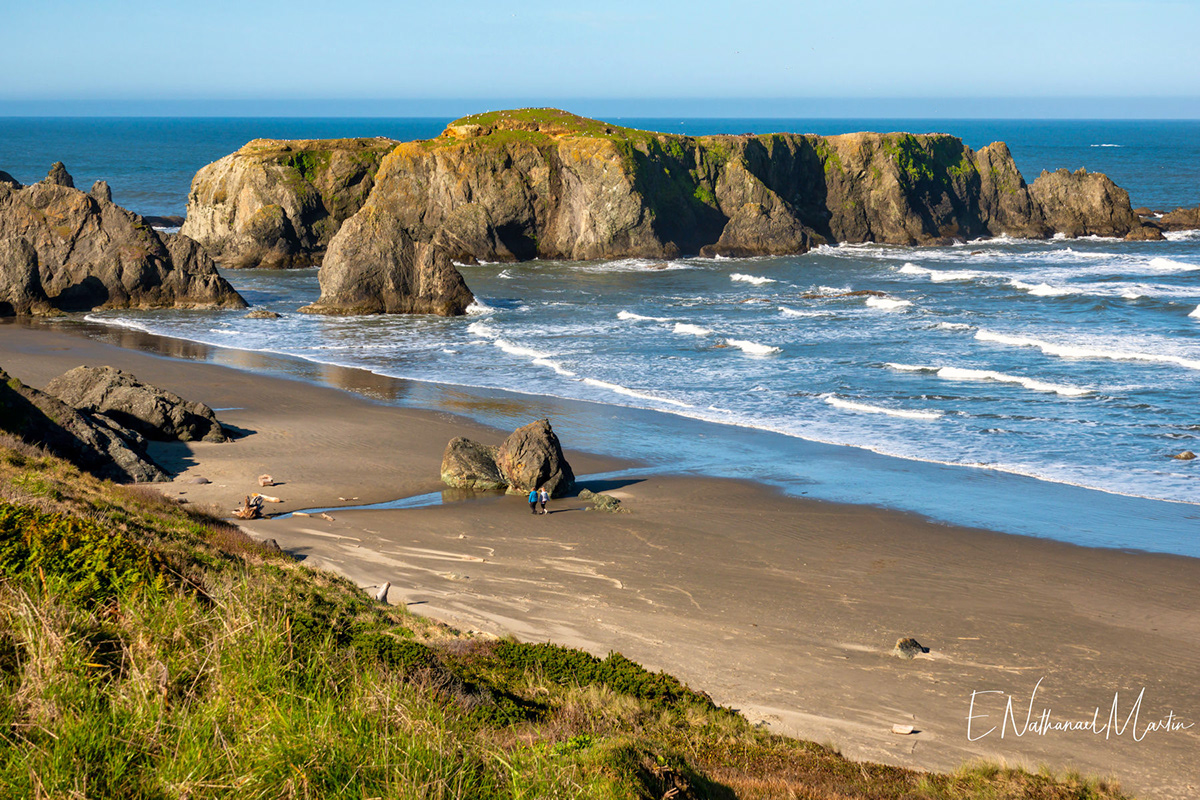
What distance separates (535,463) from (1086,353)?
24.6 meters

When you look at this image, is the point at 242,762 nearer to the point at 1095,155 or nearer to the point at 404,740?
the point at 404,740

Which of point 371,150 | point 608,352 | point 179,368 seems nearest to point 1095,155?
point 371,150

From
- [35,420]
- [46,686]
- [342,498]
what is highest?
[46,686]

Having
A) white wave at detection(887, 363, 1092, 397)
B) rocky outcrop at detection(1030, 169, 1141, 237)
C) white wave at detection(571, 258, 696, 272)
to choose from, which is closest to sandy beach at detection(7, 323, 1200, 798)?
white wave at detection(887, 363, 1092, 397)

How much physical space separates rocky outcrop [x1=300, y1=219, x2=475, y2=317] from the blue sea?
1.86m

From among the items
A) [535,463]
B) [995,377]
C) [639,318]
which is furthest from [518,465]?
[639,318]

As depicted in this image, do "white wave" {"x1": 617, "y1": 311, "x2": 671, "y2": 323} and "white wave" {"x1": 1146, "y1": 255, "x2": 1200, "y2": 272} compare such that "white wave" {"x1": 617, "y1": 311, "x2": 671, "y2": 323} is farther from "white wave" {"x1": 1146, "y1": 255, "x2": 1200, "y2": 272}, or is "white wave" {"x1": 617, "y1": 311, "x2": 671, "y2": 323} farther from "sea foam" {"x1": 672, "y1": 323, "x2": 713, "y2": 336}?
"white wave" {"x1": 1146, "y1": 255, "x2": 1200, "y2": 272}

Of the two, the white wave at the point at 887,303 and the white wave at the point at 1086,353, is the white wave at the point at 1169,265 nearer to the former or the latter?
the white wave at the point at 887,303

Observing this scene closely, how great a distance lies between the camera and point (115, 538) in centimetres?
912

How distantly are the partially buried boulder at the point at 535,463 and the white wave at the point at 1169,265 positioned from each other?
51933 mm

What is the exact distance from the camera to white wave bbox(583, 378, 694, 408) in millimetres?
29109

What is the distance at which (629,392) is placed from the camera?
30422 mm

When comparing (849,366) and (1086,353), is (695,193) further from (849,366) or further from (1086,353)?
(1086,353)

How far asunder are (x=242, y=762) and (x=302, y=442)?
61.8 ft
